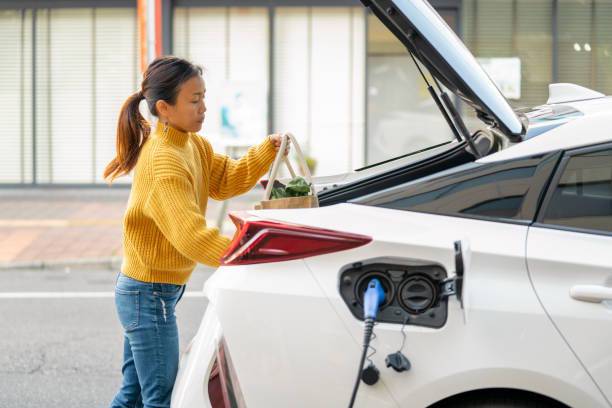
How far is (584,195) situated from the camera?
3.15 meters

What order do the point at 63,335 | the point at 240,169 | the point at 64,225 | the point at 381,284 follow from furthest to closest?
the point at 64,225
the point at 63,335
the point at 240,169
the point at 381,284

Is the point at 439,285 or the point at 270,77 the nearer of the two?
the point at 439,285

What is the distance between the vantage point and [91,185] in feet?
50.0

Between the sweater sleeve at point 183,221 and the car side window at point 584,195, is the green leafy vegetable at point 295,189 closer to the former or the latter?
the sweater sleeve at point 183,221

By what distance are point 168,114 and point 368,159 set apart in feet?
37.6

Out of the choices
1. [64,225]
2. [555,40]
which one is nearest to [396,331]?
[64,225]

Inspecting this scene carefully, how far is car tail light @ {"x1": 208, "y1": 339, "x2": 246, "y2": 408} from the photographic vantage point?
3.12 m

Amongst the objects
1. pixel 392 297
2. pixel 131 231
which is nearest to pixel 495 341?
pixel 392 297

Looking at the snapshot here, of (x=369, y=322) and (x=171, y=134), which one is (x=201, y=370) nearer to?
(x=369, y=322)

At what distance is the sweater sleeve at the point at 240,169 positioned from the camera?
4070mm

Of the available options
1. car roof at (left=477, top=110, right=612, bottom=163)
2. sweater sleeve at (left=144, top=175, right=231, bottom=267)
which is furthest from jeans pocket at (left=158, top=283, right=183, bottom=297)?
car roof at (left=477, top=110, right=612, bottom=163)

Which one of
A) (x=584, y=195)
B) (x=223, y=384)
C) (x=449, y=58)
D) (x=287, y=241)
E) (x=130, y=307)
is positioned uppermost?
(x=449, y=58)

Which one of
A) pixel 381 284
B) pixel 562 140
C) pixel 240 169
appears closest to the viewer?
pixel 381 284

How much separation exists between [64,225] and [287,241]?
9.48 m
